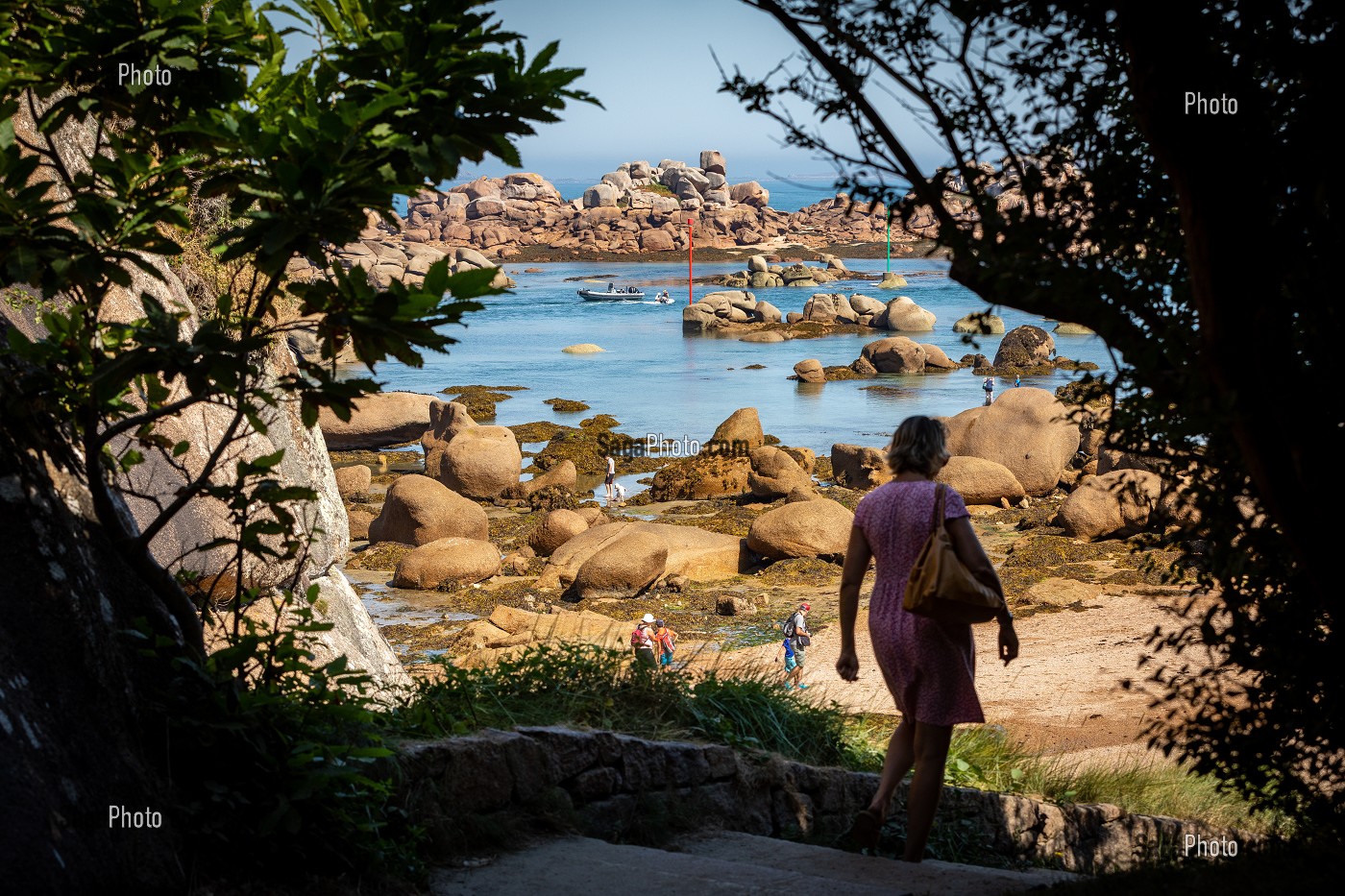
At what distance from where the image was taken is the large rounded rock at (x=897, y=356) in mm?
48344

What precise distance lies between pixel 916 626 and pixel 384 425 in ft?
101

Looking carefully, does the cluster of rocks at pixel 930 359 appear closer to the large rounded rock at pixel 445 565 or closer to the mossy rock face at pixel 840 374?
the mossy rock face at pixel 840 374

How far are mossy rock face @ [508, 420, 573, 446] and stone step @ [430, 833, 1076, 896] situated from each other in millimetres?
29501

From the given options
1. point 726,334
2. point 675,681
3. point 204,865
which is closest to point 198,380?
point 204,865

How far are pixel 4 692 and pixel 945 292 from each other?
100092 mm

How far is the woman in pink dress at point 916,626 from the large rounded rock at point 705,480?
21477 millimetres

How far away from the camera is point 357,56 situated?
3.37 meters

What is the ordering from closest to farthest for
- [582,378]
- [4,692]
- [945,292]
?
[4,692]
[582,378]
[945,292]

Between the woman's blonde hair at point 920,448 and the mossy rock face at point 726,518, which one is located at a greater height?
the woman's blonde hair at point 920,448

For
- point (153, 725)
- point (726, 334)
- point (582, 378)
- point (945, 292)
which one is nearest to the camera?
point (153, 725)

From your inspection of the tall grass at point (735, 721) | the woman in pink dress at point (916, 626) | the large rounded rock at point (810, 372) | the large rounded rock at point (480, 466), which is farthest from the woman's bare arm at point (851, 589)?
the large rounded rock at point (810, 372)

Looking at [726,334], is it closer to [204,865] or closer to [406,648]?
[406,648]

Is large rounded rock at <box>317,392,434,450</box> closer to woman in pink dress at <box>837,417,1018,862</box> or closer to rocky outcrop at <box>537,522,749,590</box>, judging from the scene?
rocky outcrop at <box>537,522,749,590</box>

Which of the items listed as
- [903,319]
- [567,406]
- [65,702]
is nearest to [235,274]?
[65,702]
